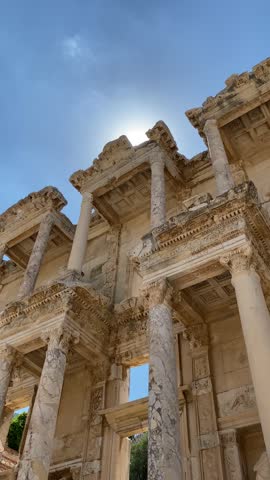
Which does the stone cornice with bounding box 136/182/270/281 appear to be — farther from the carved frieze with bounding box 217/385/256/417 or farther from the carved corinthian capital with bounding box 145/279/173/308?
the carved frieze with bounding box 217/385/256/417

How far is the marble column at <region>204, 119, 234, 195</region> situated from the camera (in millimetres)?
12297

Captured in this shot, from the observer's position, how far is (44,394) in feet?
36.8

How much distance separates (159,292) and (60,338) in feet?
11.7

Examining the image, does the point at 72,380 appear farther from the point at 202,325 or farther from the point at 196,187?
the point at 196,187

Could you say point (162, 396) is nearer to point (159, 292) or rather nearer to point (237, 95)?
A: point (159, 292)

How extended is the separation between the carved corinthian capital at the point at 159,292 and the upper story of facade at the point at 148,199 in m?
0.49

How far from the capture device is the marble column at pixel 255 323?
25.5 ft

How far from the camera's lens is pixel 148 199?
18.4m

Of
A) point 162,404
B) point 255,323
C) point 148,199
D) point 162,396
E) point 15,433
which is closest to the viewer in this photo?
point 255,323

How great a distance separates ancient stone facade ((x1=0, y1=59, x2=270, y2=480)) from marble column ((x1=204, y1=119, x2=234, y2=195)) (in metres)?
0.05

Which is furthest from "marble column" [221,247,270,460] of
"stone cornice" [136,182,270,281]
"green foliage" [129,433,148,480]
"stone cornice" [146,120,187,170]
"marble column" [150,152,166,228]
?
"green foliage" [129,433,148,480]

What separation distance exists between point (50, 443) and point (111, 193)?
33.4ft

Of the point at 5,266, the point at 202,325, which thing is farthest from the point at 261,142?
the point at 5,266

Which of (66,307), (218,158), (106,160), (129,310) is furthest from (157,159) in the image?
(66,307)
